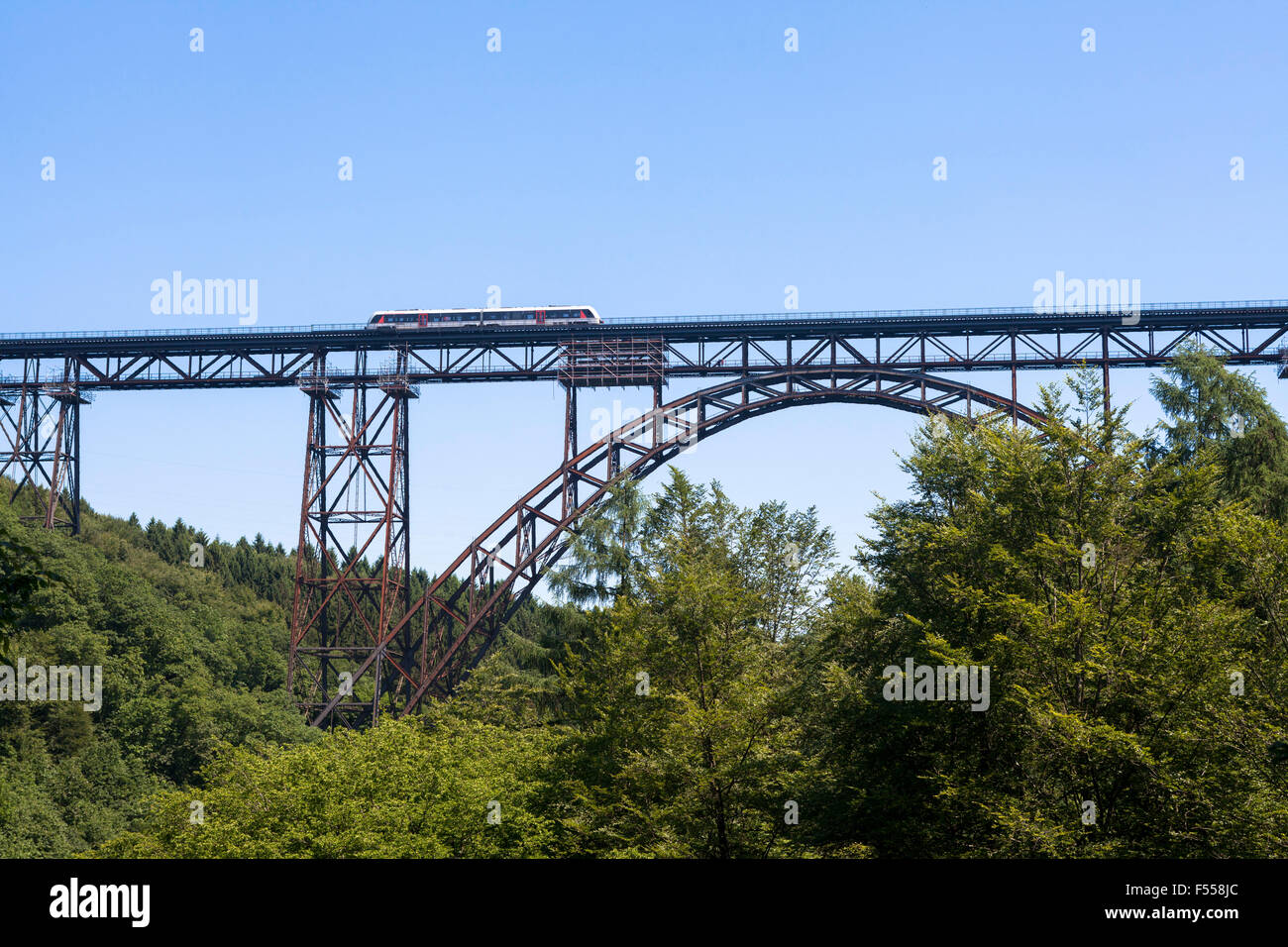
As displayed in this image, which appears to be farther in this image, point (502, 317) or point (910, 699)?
point (502, 317)

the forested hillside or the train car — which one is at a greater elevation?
the train car

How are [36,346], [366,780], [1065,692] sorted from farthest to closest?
[36,346] < [366,780] < [1065,692]

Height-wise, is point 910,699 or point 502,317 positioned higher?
point 502,317

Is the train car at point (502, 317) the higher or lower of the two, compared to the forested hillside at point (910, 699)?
higher

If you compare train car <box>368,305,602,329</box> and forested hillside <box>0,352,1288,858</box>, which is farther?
train car <box>368,305,602,329</box>

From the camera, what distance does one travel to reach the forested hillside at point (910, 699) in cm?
2123

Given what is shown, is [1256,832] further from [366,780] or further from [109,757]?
[109,757]

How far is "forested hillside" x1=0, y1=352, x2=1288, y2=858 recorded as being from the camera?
836 inches

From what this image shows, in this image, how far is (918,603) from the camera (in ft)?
85.3

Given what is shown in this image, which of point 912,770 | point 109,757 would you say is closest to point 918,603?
point 912,770

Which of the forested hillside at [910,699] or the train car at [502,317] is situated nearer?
the forested hillside at [910,699]

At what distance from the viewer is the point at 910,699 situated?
2402cm

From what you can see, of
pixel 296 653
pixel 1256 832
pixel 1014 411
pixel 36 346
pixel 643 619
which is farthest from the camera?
pixel 36 346
